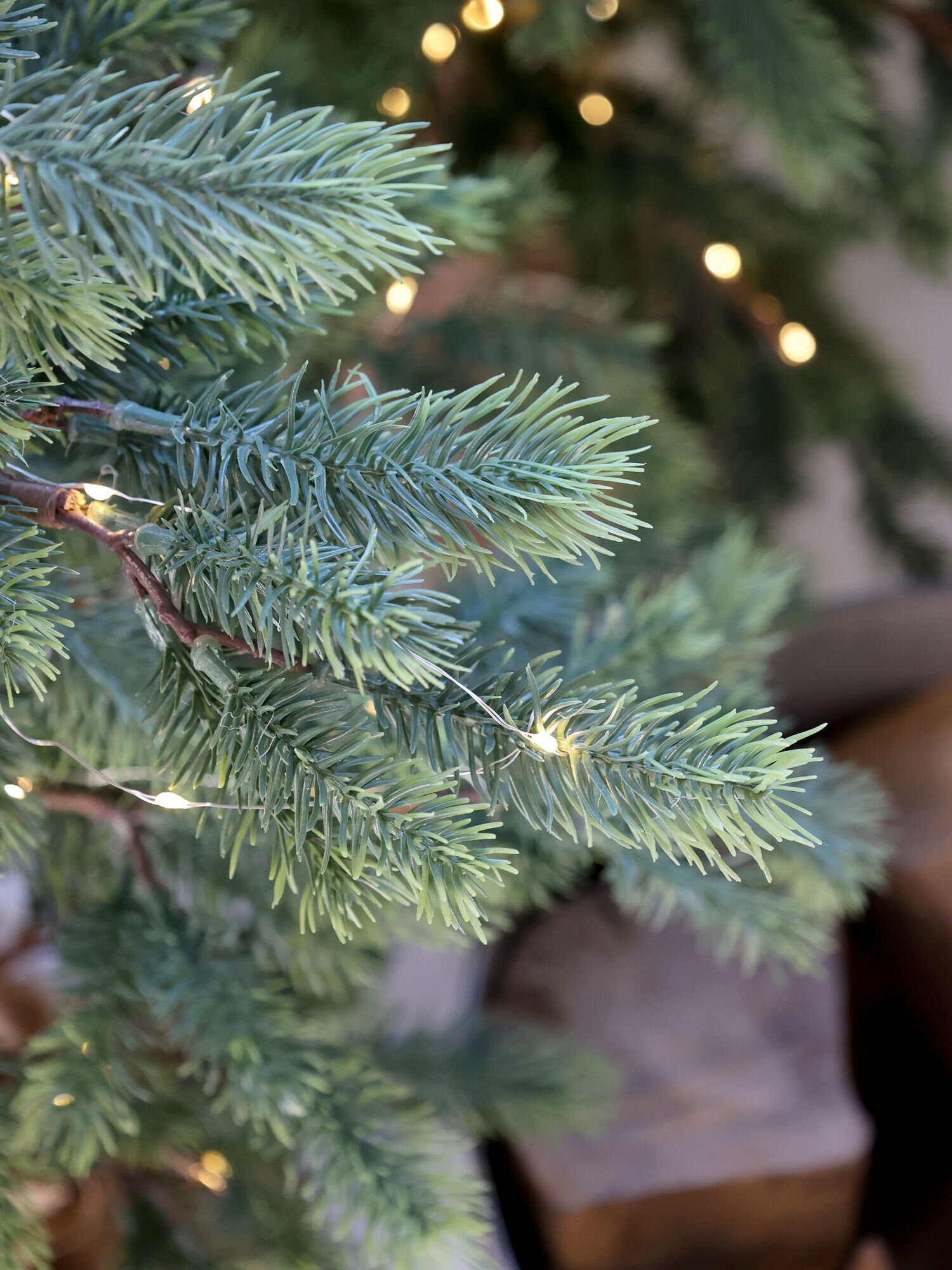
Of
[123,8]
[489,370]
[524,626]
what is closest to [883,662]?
[489,370]

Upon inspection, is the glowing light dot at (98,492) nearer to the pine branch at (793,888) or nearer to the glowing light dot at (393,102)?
the pine branch at (793,888)

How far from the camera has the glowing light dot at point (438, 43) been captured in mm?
455

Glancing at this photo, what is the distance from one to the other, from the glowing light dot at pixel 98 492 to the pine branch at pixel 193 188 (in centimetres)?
4

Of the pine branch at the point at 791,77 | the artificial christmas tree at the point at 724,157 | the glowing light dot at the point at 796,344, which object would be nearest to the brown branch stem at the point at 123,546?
the artificial christmas tree at the point at 724,157

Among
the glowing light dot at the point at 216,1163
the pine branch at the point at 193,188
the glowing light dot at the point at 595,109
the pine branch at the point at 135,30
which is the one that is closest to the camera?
the pine branch at the point at 193,188

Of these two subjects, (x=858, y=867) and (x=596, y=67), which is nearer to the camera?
(x=858, y=867)

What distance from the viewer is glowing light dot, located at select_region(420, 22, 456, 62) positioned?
46 centimetres

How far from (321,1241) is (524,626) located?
0.78ft

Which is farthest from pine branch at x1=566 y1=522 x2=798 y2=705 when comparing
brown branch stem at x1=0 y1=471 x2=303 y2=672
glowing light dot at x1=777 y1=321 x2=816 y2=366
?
glowing light dot at x1=777 y1=321 x2=816 y2=366

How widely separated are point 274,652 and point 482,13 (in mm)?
403

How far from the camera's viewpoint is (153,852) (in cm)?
31

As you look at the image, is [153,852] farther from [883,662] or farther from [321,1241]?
[883,662]

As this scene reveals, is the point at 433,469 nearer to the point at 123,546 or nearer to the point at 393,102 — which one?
the point at 123,546

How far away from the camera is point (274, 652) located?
0.15 meters
